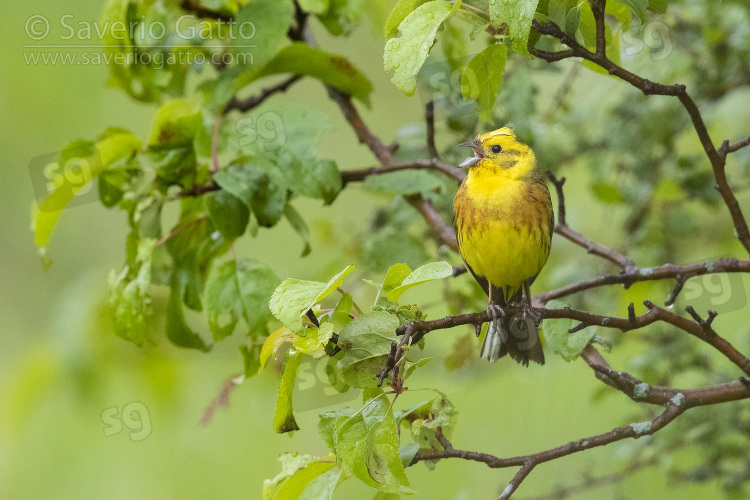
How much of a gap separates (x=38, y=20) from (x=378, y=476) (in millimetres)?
2494

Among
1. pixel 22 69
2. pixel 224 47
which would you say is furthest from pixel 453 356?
pixel 22 69

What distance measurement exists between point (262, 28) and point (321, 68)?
0.15 metres

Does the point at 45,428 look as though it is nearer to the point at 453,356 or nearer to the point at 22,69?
the point at 22,69

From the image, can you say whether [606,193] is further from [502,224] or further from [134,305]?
[134,305]

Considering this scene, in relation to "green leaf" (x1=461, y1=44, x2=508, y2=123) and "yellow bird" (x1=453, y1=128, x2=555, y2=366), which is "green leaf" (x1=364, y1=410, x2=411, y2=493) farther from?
"yellow bird" (x1=453, y1=128, x2=555, y2=366)

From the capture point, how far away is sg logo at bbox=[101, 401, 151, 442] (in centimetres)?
131

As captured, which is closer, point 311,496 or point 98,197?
point 311,496

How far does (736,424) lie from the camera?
1.77 metres

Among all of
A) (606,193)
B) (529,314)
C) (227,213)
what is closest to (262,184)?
(227,213)

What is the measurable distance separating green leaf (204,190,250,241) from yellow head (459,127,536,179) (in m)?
0.51

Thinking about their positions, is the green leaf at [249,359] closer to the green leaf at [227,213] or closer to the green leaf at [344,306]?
the green leaf at [227,213]

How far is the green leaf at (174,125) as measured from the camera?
1.34 m

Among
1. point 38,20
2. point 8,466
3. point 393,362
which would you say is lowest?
point 8,466

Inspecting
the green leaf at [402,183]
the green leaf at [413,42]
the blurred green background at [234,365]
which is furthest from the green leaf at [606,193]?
the green leaf at [413,42]
